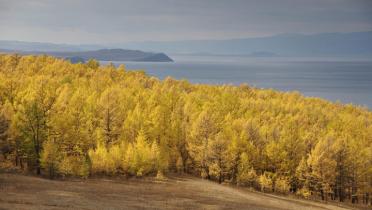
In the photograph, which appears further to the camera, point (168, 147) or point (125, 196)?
point (168, 147)

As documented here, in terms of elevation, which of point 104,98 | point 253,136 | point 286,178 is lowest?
point 286,178

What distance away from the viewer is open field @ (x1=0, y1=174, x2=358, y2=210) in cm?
3997

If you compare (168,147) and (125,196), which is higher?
(168,147)

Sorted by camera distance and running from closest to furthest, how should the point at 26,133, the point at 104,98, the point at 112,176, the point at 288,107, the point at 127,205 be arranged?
the point at 127,205, the point at 26,133, the point at 112,176, the point at 104,98, the point at 288,107

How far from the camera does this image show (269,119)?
96.8m

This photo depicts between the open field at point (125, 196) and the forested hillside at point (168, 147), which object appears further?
the forested hillside at point (168, 147)

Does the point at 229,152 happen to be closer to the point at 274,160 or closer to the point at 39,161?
the point at 274,160

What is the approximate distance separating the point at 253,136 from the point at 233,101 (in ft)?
118

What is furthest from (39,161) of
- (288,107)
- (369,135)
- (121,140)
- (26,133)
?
(288,107)

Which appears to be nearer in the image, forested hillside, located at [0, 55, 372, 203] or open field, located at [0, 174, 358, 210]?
open field, located at [0, 174, 358, 210]

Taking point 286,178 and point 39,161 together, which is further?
point 286,178

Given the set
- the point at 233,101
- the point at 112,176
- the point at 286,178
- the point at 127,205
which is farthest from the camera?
the point at 233,101

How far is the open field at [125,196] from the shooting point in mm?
39969

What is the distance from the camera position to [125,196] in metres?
46.3
